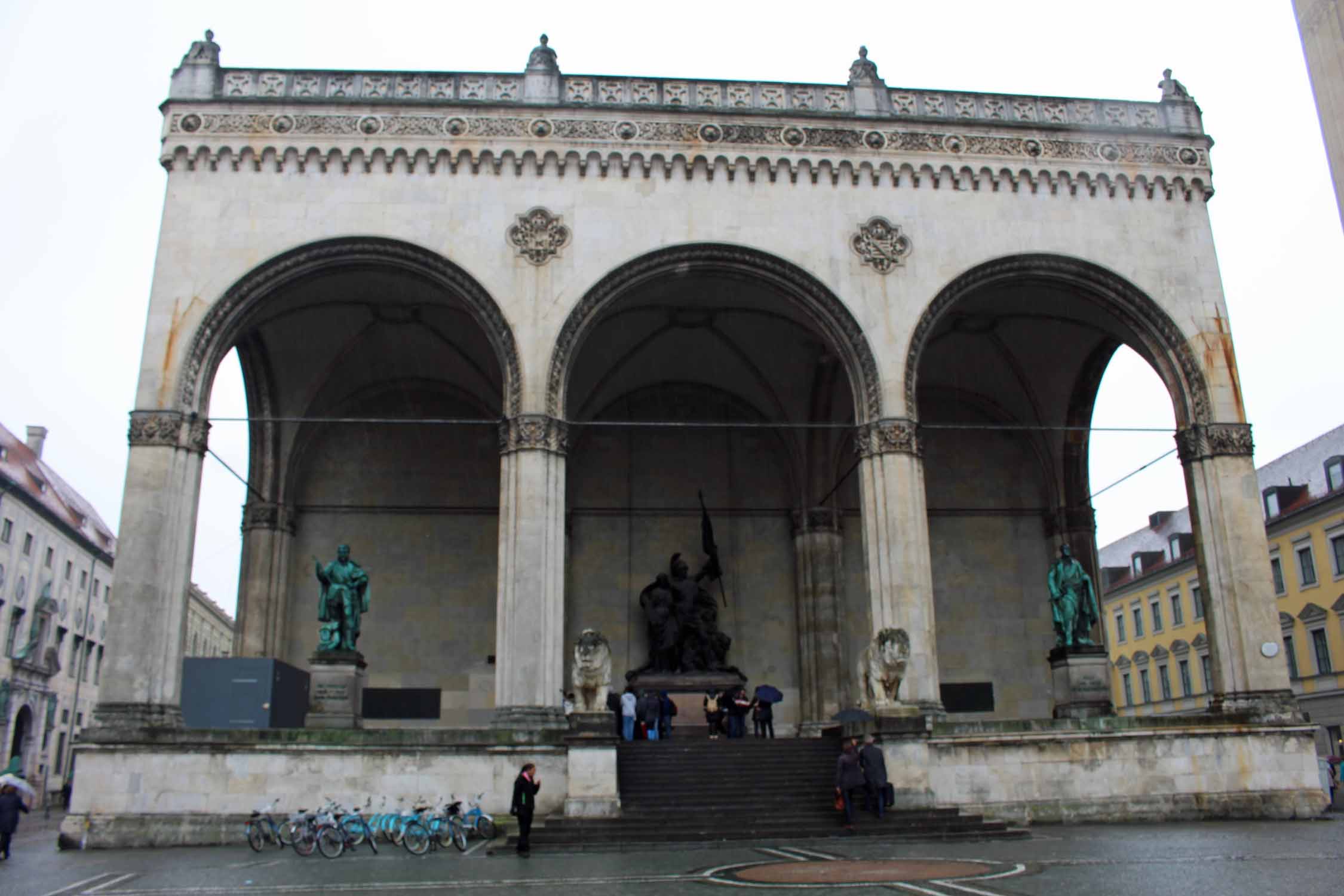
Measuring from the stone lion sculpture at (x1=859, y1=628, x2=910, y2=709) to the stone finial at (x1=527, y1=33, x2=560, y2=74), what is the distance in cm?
1207

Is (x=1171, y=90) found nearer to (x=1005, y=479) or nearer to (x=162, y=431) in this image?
(x=1005, y=479)

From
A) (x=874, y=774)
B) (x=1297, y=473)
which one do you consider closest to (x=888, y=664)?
(x=874, y=774)

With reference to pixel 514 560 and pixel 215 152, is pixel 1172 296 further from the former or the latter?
pixel 215 152

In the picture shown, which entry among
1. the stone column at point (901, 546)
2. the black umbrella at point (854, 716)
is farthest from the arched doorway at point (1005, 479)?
the black umbrella at point (854, 716)

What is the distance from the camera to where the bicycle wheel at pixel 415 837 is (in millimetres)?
14492

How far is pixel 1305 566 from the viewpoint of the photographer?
1538 inches

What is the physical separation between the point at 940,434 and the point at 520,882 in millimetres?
19345

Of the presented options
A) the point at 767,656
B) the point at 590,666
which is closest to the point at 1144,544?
the point at 767,656

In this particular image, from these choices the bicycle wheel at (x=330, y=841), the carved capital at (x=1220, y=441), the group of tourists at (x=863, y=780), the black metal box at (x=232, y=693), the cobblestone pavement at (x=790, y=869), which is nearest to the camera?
the cobblestone pavement at (x=790, y=869)

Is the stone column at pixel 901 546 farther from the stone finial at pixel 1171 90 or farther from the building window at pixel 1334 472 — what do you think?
the building window at pixel 1334 472

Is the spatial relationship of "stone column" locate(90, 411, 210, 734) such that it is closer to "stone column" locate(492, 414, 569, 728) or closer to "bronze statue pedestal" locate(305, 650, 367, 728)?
"bronze statue pedestal" locate(305, 650, 367, 728)

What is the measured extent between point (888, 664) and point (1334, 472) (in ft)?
92.7

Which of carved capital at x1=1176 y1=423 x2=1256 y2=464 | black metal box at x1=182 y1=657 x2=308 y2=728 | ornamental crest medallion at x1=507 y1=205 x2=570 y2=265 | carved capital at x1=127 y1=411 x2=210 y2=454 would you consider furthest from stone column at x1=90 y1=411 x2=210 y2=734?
carved capital at x1=1176 y1=423 x2=1256 y2=464

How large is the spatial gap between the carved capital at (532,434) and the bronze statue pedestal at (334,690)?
4583 millimetres
